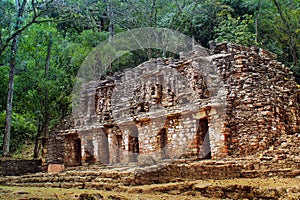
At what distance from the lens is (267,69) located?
13531 mm

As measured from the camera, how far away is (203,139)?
45.1 feet

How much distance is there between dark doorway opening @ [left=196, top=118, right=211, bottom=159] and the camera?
13.6 metres

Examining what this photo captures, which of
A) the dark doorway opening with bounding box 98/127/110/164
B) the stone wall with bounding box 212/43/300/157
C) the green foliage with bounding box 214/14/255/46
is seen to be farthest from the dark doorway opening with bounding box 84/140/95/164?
the green foliage with bounding box 214/14/255/46

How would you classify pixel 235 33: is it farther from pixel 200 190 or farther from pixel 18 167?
pixel 200 190

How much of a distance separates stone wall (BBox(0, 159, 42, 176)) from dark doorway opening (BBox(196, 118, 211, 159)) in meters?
11.2

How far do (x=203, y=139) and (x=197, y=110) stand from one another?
1.24 meters

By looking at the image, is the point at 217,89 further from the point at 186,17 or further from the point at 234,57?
the point at 186,17

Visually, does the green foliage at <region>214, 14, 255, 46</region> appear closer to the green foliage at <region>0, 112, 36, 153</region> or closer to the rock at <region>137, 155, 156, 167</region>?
the rock at <region>137, 155, 156, 167</region>

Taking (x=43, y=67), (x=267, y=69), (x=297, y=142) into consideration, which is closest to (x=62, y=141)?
(x=43, y=67)

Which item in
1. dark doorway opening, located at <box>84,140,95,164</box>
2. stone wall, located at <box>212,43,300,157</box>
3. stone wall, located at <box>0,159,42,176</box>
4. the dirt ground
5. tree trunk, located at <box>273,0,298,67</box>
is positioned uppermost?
tree trunk, located at <box>273,0,298,67</box>

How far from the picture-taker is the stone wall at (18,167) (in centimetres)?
1887

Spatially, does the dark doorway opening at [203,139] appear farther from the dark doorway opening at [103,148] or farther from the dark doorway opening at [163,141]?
the dark doorway opening at [103,148]

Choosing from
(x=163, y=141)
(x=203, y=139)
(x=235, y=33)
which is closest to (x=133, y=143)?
(x=163, y=141)

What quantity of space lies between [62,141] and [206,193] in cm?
1496
